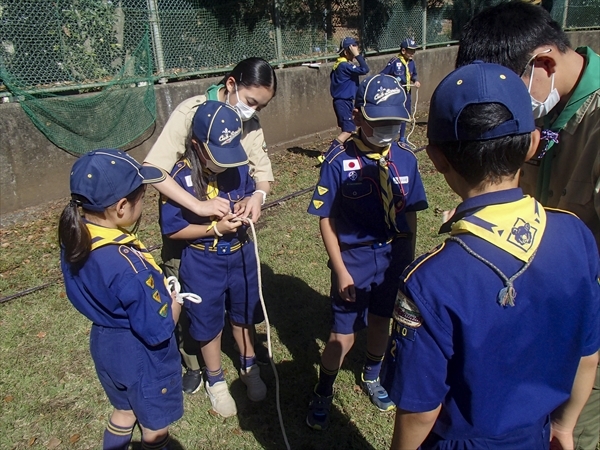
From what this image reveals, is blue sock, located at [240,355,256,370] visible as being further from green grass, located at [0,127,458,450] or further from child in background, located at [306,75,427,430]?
child in background, located at [306,75,427,430]

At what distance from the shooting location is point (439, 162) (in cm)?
139

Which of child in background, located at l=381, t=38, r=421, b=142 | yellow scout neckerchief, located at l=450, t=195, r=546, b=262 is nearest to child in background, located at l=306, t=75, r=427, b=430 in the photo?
yellow scout neckerchief, located at l=450, t=195, r=546, b=262

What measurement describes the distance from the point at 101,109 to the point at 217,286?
4931mm

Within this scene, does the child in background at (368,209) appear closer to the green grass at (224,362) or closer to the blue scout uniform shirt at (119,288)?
the green grass at (224,362)

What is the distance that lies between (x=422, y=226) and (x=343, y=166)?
3079 mm

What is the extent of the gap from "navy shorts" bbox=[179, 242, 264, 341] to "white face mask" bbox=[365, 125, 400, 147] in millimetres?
993

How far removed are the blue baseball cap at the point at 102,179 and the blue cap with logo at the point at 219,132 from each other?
1.59ft

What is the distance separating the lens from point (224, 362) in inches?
143

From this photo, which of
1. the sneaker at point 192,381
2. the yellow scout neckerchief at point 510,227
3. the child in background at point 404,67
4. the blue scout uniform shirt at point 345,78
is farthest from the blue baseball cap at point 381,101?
the child in background at point 404,67

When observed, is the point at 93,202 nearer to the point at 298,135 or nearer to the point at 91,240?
the point at 91,240

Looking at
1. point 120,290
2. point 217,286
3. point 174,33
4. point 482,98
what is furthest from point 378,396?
point 174,33

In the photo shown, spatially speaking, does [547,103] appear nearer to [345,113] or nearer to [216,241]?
[216,241]

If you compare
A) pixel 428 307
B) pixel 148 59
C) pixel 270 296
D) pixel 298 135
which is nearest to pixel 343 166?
pixel 428 307

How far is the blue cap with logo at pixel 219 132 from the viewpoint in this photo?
2.55 meters
